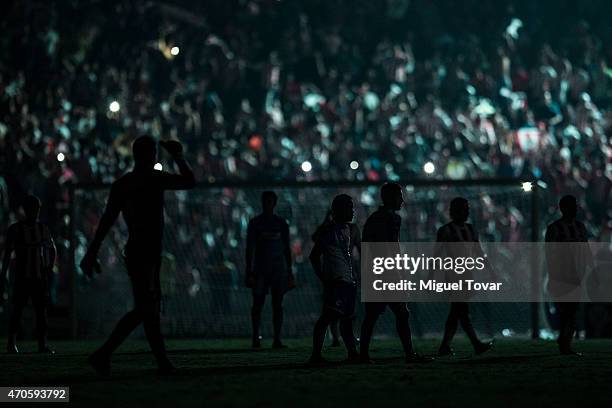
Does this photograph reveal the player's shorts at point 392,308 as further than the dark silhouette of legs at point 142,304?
Yes

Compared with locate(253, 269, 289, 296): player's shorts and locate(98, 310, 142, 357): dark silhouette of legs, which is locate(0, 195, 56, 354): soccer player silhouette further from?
locate(98, 310, 142, 357): dark silhouette of legs

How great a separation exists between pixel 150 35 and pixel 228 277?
838 cm

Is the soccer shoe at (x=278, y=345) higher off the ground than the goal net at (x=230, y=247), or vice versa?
the goal net at (x=230, y=247)

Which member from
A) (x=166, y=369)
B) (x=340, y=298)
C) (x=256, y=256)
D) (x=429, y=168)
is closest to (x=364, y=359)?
(x=340, y=298)

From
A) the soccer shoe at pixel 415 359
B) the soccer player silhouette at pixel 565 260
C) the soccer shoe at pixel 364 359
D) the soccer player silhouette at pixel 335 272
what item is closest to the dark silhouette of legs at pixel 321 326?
the soccer player silhouette at pixel 335 272

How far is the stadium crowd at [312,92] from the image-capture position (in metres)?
21.0

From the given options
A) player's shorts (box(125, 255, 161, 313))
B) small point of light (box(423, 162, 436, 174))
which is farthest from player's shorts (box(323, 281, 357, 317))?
small point of light (box(423, 162, 436, 174))

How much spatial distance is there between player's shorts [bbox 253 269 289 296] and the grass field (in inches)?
51.7

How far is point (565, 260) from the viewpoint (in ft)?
41.2

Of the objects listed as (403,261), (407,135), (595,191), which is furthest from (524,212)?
(407,135)

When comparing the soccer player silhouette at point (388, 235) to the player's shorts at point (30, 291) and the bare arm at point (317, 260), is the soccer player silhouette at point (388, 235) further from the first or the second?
the player's shorts at point (30, 291)

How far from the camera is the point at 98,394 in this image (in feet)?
27.3

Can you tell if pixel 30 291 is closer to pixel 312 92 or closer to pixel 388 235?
pixel 388 235

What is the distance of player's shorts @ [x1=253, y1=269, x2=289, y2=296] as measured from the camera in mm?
14977
